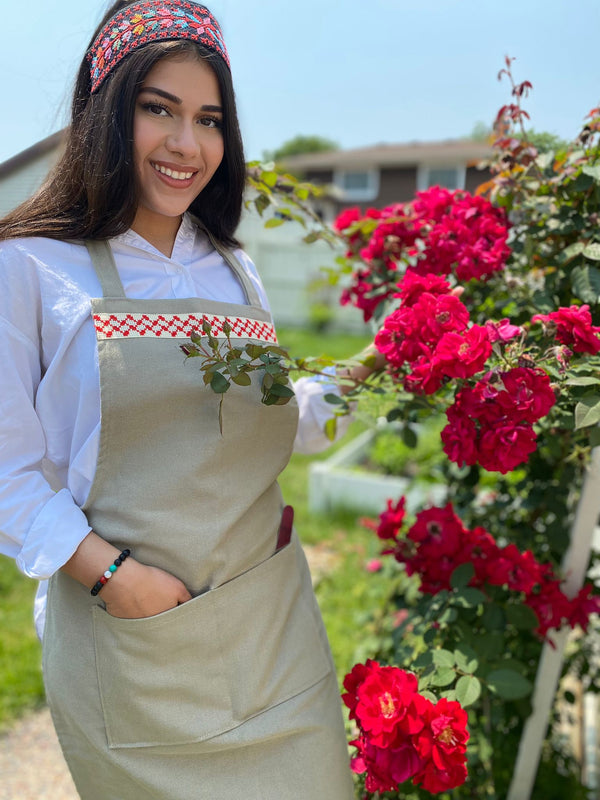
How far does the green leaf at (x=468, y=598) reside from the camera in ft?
4.68

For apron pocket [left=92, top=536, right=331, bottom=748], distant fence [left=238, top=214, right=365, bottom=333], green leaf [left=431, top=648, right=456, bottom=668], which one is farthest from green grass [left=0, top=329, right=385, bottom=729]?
distant fence [left=238, top=214, right=365, bottom=333]

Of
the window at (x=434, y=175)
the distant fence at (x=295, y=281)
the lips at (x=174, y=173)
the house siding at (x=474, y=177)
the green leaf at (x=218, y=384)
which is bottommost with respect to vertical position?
the distant fence at (x=295, y=281)

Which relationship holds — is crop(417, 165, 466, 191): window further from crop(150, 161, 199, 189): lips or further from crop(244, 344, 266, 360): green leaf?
crop(244, 344, 266, 360): green leaf

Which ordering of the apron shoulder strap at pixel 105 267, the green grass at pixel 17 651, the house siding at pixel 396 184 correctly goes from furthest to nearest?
the house siding at pixel 396 184 → the green grass at pixel 17 651 → the apron shoulder strap at pixel 105 267

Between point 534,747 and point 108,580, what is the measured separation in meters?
1.16

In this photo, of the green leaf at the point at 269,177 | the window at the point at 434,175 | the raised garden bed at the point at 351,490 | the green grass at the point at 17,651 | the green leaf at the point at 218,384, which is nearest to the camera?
the green leaf at the point at 218,384

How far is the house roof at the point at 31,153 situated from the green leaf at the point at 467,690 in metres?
1.25

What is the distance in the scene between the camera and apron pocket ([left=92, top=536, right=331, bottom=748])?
44.8 inches

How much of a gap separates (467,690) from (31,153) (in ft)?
4.44

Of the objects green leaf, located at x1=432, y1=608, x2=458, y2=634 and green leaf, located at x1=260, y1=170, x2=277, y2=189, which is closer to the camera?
green leaf, located at x1=432, y1=608, x2=458, y2=634

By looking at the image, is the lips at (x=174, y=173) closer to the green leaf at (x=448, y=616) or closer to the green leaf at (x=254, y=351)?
the green leaf at (x=254, y=351)

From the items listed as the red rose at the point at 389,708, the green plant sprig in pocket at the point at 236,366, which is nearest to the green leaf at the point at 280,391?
the green plant sprig in pocket at the point at 236,366

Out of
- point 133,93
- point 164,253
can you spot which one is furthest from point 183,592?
point 133,93

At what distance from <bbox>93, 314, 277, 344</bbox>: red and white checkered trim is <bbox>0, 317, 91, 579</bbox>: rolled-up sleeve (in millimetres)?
129
